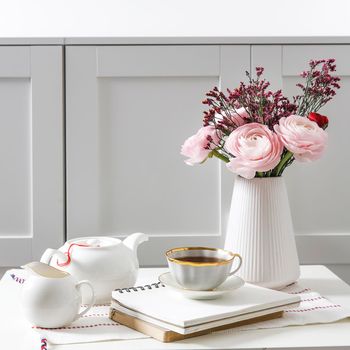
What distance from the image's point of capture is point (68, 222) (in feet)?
5.32

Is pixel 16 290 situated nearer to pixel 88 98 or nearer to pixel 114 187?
pixel 114 187

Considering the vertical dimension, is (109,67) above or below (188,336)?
above

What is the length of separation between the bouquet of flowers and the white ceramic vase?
0.04m

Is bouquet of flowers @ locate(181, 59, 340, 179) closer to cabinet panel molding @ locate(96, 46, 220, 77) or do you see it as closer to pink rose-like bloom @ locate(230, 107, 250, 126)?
pink rose-like bloom @ locate(230, 107, 250, 126)

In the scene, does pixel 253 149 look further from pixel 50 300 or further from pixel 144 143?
pixel 144 143

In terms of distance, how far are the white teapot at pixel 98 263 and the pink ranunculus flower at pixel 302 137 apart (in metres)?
0.35

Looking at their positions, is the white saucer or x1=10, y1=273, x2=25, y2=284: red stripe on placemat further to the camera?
x1=10, y1=273, x2=25, y2=284: red stripe on placemat

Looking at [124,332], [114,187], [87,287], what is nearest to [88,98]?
[114,187]

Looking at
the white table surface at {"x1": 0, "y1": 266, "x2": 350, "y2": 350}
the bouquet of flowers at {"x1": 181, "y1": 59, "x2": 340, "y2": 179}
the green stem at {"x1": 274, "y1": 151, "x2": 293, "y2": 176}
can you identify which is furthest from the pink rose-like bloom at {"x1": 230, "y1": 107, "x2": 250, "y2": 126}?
the white table surface at {"x1": 0, "y1": 266, "x2": 350, "y2": 350}

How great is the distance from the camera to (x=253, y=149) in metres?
1.07

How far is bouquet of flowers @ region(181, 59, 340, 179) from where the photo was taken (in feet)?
3.51

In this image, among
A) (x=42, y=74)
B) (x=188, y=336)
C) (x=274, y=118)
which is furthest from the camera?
(x=42, y=74)

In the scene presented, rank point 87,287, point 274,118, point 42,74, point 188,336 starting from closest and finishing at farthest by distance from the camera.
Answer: point 188,336 → point 87,287 → point 274,118 → point 42,74
